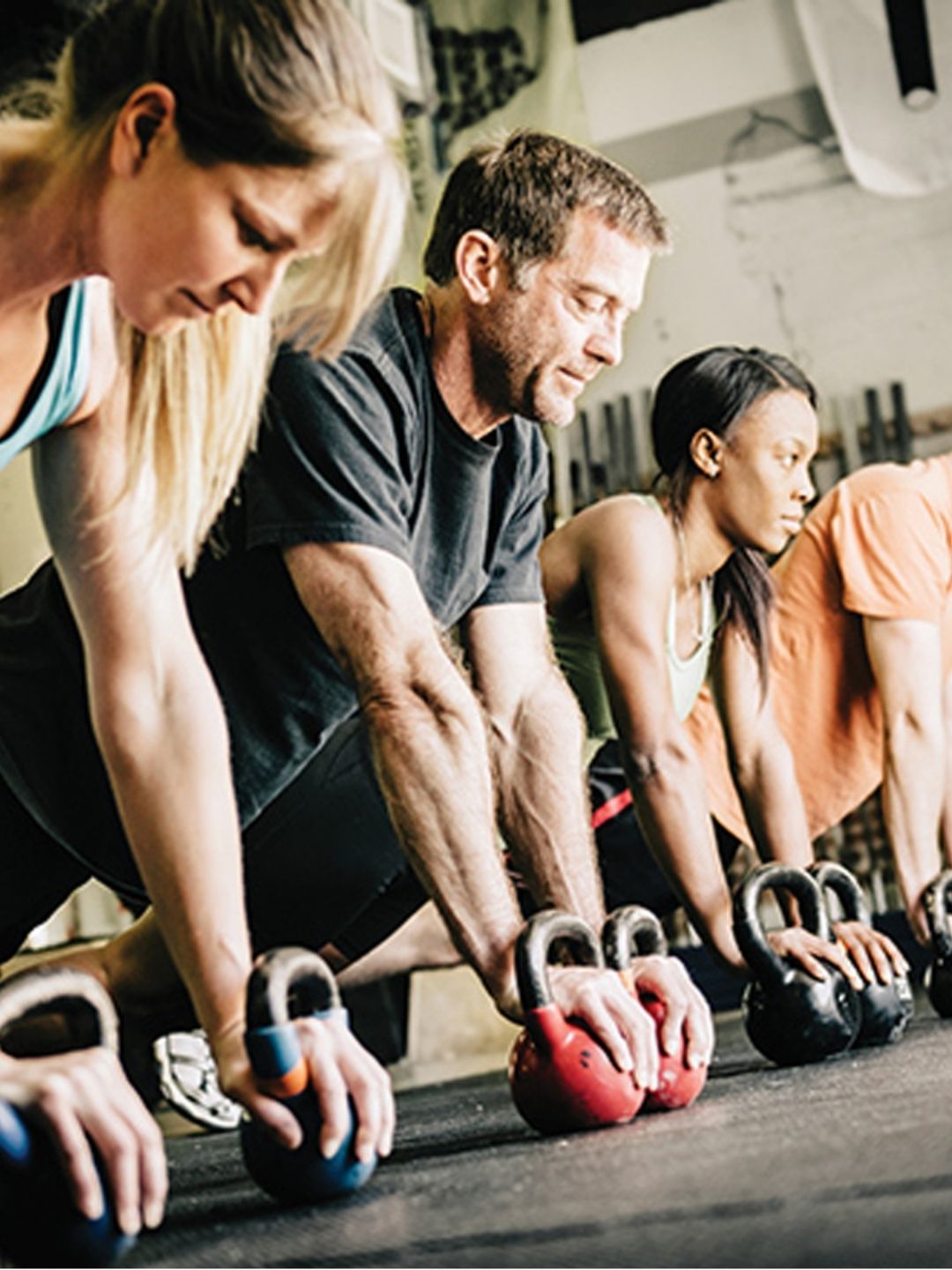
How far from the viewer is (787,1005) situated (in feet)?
7.04

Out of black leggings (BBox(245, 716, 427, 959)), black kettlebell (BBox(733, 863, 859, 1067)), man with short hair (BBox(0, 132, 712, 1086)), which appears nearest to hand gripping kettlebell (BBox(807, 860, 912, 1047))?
black kettlebell (BBox(733, 863, 859, 1067))

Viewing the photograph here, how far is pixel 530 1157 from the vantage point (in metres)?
1.46

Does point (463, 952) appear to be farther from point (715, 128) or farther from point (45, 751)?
point (715, 128)

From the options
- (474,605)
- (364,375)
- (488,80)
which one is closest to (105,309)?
(364,375)

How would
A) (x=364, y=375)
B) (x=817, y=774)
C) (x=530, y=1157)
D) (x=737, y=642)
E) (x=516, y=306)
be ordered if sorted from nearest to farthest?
(x=530, y=1157) → (x=364, y=375) → (x=516, y=306) → (x=737, y=642) → (x=817, y=774)

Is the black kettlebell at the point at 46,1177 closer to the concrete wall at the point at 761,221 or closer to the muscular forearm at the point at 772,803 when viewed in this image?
the muscular forearm at the point at 772,803

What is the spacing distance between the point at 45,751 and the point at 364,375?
589mm

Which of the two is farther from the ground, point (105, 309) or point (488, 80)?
point (105, 309)

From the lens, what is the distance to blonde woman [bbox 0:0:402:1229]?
125 cm

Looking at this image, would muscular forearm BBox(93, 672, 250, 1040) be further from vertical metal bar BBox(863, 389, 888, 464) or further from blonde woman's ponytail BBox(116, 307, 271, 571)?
vertical metal bar BBox(863, 389, 888, 464)

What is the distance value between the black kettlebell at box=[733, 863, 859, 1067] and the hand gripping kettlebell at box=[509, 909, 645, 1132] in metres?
0.51

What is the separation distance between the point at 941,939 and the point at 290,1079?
1.64 meters

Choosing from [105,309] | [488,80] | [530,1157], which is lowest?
[488,80]

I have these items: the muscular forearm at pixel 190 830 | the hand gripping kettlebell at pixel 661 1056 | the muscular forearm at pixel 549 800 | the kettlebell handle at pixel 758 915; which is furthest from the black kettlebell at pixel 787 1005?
the muscular forearm at pixel 190 830
